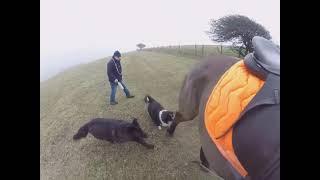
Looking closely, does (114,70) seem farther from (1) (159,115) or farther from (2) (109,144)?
(2) (109,144)

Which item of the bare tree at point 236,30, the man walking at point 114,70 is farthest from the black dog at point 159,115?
the bare tree at point 236,30

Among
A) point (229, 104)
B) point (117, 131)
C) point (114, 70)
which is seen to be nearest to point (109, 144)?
point (117, 131)

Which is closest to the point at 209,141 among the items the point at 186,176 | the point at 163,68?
the point at 186,176

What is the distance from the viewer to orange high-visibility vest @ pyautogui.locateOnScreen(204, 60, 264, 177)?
3.46 metres

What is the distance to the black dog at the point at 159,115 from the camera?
6863mm

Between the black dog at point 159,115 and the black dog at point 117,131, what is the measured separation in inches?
27.3

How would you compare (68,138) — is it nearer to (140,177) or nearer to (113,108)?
(113,108)

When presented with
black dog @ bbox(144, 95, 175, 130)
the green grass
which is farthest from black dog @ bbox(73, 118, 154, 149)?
black dog @ bbox(144, 95, 175, 130)

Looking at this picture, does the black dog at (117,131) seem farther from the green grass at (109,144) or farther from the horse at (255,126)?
the horse at (255,126)

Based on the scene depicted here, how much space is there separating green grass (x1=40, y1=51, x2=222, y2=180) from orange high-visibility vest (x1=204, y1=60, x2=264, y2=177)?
1935 millimetres

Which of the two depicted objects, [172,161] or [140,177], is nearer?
[140,177]
